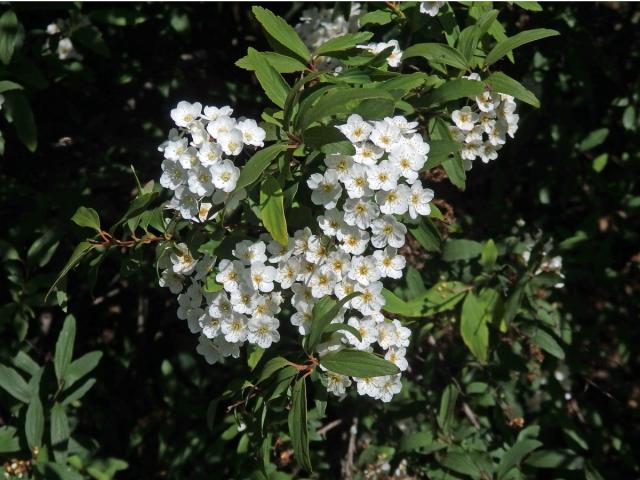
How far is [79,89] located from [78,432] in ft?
5.12

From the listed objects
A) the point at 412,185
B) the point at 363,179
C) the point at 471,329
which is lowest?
the point at 471,329

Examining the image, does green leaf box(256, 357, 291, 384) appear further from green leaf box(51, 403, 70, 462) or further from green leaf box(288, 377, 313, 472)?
green leaf box(51, 403, 70, 462)

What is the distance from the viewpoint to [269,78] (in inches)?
74.7

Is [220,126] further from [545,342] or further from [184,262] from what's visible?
[545,342]

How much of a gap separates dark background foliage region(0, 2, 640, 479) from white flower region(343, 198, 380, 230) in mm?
1156

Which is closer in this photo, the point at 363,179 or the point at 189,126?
the point at 363,179

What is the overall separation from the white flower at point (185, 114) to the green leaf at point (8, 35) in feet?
3.02

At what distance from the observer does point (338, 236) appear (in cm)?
183

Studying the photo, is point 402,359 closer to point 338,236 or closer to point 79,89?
point 338,236

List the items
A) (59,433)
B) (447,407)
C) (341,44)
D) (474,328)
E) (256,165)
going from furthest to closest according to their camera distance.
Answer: (447,407) → (59,433) → (474,328) → (341,44) → (256,165)

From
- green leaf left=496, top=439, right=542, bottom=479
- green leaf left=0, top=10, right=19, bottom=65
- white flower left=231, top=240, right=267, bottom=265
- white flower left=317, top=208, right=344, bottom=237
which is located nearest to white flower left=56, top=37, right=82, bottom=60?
green leaf left=0, top=10, right=19, bottom=65

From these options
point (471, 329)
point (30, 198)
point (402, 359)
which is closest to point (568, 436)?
point (471, 329)

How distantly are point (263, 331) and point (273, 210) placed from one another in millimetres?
336

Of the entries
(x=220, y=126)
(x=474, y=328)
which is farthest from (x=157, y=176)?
(x=474, y=328)
